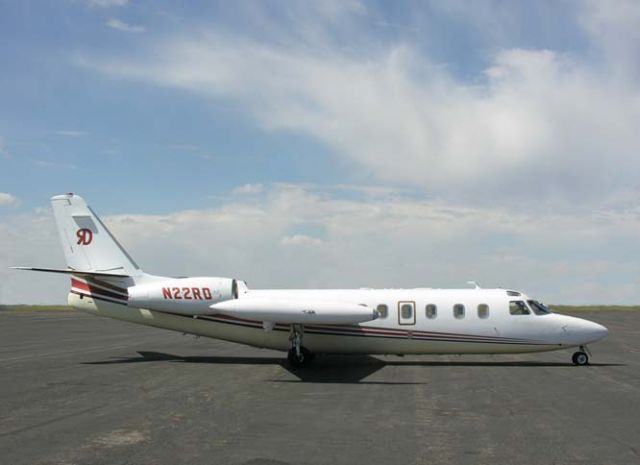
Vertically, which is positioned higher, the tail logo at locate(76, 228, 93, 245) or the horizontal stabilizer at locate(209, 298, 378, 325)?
the tail logo at locate(76, 228, 93, 245)

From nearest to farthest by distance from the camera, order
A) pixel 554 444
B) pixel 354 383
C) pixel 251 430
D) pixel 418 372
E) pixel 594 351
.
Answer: pixel 554 444, pixel 251 430, pixel 354 383, pixel 418 372, pixel 594 351

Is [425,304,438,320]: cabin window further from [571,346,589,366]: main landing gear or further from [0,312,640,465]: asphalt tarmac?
[571,346,589,366]: main landing gear

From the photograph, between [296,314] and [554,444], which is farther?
[296,314]

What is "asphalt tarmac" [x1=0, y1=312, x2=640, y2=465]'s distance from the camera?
1014 cm

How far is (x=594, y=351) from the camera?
29484 millimetres

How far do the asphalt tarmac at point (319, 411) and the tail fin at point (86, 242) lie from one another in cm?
374

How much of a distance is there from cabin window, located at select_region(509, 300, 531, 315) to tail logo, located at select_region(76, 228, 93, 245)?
16624 mm

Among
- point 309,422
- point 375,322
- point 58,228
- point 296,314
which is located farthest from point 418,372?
point 58,228

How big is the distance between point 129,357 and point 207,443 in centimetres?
1636

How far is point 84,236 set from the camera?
24.8 metres

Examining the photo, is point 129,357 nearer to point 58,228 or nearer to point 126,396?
point 58,228

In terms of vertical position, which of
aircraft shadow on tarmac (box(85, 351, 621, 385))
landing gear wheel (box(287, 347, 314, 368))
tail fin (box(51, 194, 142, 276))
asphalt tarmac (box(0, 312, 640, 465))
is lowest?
asphalt tarmac (box(0, 312, 640, 465))

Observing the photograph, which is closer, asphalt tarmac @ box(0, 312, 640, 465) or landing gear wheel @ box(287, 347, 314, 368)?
asphalt tarmac @ box(0, 312, 640, 465)

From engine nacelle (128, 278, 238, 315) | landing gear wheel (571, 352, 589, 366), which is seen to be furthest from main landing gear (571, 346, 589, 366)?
engine nacelle (128, 278, 238, 315)
